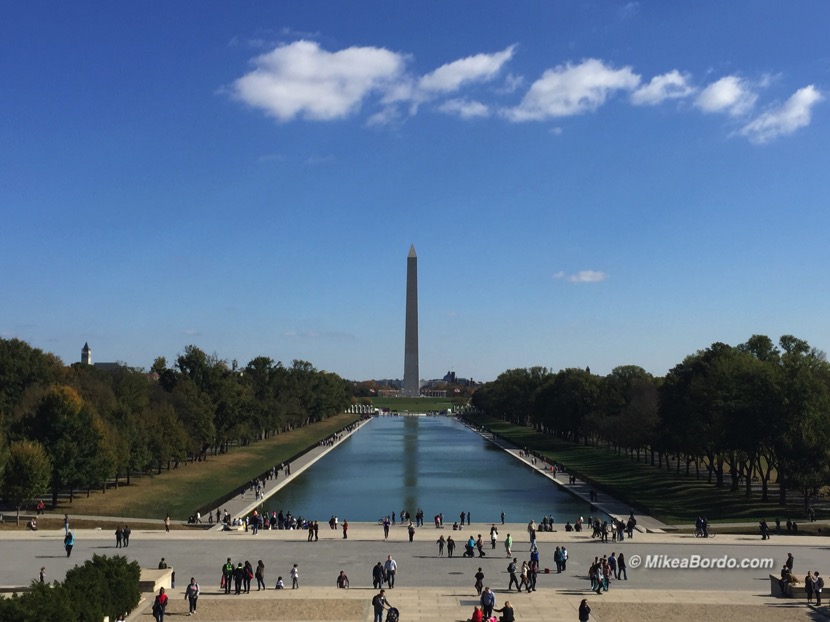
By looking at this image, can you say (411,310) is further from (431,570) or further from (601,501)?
(431,570)

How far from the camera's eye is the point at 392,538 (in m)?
37.5

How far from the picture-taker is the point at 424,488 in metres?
59.6

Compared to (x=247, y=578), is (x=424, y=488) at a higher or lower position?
lower

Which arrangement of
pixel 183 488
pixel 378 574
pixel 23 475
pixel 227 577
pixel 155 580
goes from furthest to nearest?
1. pixel 183 488
2. pixel 23 475
3. pixel 227 577
4. pixel 378 574
5. pixel 155 580

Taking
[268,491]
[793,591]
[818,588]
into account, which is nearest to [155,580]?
[793,591]

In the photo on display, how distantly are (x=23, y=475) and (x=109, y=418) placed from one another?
15965 millimetres

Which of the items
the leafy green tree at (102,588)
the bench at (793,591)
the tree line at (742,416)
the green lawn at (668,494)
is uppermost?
the tree line at (742,416)

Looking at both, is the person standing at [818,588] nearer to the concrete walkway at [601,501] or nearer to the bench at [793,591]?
the bench at [793,591]

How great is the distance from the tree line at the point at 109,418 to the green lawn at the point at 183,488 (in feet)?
4.25

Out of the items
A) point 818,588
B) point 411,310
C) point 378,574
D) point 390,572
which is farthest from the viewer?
point 411,310

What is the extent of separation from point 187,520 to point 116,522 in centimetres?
363

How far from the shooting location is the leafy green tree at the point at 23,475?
42875 mm

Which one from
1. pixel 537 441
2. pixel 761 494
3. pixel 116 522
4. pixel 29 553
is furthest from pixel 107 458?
pixel 537 441

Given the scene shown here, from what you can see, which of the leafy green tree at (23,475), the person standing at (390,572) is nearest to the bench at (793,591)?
the person standing at (390,572)
